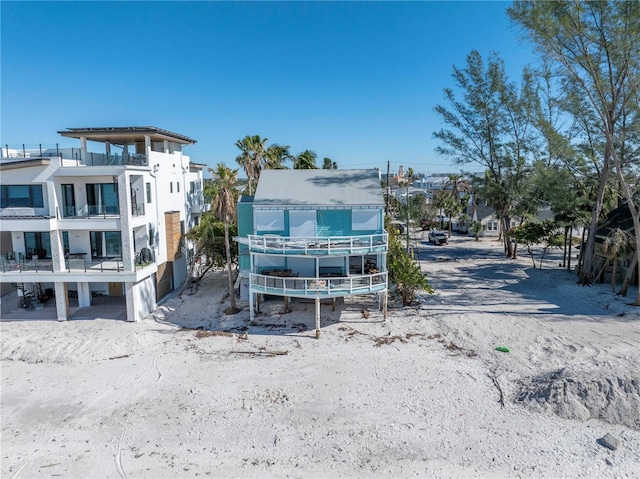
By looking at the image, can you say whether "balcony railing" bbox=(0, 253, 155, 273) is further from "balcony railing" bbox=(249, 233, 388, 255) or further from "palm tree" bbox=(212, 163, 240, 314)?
"balcony railing" bbox=(249, 233, 388, 255)

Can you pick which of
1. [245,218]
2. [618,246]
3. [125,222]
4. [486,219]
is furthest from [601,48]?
[486,219]

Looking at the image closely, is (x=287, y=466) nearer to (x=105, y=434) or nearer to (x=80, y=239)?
(x=105, y=434)

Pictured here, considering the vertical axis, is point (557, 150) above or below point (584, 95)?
below

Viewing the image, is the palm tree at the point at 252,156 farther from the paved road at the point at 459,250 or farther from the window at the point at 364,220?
the paved road at the point at 459,250

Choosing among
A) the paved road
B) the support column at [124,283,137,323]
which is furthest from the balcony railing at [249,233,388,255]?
the paved road

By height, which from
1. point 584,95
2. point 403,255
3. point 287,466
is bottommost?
point 287,466

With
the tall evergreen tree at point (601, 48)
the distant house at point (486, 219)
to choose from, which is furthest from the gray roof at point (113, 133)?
the distant house at point (486, 219)

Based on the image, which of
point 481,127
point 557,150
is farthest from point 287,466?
point 481,127
